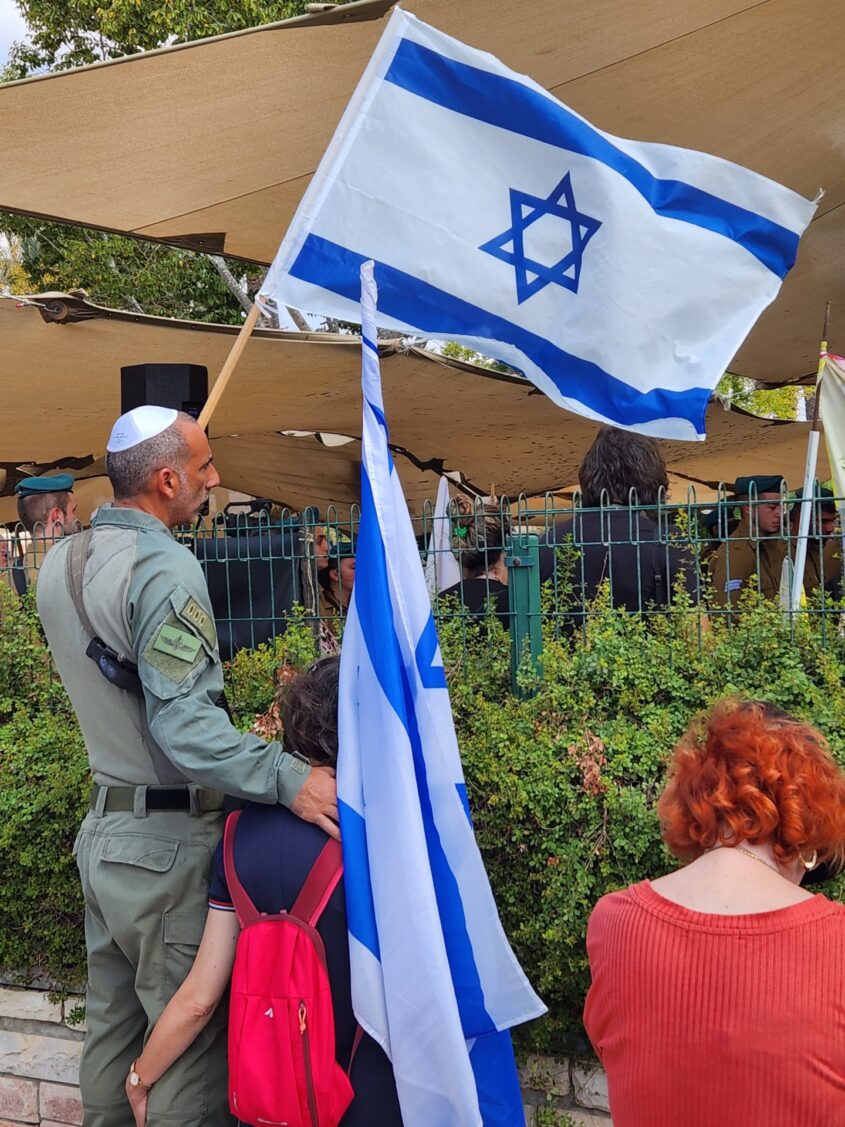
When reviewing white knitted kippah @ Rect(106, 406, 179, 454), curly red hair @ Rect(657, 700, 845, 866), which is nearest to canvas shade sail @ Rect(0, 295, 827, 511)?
white knitted kippah @ Rect(106, 406, 179, 454)

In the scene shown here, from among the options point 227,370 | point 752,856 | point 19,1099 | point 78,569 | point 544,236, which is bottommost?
point 19,1099

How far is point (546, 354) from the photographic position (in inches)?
125

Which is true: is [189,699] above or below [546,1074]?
above

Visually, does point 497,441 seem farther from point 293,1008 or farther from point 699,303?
point 293,1008

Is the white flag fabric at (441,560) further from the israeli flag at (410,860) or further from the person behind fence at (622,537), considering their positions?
the israeli flag at (410,860)

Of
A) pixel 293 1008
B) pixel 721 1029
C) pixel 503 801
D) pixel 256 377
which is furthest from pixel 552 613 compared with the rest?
pixel 256 377

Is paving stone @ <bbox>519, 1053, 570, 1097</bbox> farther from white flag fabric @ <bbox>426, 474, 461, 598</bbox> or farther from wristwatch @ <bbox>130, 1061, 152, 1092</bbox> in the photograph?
white flag fabric @ <bbox>426, 474, 461, 598</bbox>

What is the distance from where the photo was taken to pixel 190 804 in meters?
2.57

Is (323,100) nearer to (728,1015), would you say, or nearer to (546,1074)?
(546,1074)

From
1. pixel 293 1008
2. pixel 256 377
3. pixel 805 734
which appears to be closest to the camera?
pixel 805 734

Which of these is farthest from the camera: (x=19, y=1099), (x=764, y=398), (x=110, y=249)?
(x=764, y=398)

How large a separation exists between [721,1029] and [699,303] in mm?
2223

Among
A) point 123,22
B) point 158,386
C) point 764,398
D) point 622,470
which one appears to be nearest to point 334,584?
point 622,470

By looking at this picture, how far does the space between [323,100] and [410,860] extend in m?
3.31
